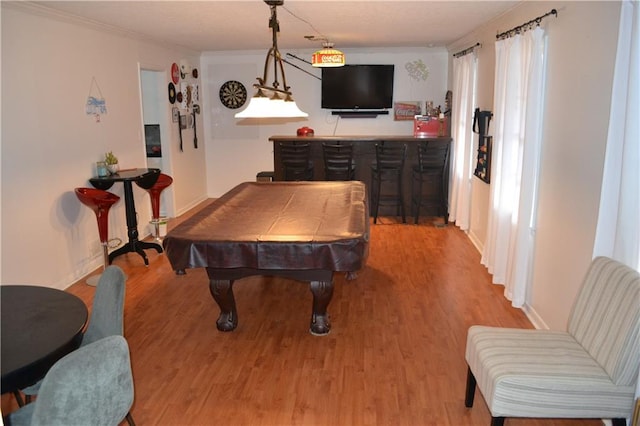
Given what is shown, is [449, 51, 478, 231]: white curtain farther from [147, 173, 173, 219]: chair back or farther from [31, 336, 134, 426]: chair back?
[31, 336, 134, 426]: chair back

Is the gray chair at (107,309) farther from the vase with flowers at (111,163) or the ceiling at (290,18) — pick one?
the vase with flowers at (111,163)

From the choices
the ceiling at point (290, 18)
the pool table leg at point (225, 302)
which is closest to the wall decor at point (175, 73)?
the ceiling at point (290, 18)

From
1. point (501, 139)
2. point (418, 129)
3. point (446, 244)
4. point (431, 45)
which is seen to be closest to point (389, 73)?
point (431, 45)

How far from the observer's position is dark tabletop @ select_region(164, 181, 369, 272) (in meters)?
3.20

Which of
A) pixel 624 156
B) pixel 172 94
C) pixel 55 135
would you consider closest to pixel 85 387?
pixel 624 156

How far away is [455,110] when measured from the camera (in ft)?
22.3

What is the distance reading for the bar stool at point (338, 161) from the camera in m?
6.89

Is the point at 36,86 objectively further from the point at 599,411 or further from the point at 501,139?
the point at 599,411

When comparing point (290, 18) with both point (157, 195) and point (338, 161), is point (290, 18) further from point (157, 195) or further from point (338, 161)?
point (157, 195)

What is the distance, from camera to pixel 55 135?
14.9ft

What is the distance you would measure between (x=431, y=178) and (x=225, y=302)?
4.25 metres

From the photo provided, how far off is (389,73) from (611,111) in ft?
19.2

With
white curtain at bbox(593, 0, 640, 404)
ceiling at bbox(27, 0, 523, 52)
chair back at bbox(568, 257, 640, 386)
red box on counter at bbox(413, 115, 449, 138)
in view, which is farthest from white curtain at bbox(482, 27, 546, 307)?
red box on counter at bbox(413, 115, 449, 138)

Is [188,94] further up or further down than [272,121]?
further up
